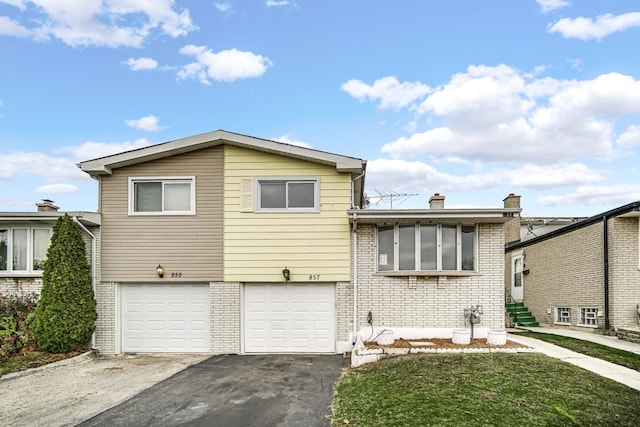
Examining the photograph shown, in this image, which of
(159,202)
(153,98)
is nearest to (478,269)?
(159,202)

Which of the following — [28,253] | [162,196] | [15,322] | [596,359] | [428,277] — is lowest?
[596,359]

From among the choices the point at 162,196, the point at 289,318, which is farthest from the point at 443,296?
the point at 162,196

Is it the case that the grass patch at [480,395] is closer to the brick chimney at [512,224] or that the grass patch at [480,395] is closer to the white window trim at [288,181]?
the white window trim at [288,181]

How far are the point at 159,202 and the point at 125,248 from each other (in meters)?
1.50

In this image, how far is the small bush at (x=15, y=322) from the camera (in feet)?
33.9

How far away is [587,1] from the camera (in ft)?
41.2

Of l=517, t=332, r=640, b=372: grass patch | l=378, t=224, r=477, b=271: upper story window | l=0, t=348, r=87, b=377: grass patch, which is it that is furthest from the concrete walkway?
l=0, t=348, r=87, b=377: grass patch

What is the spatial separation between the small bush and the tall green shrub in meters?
0.61

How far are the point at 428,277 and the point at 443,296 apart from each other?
0.61 meters

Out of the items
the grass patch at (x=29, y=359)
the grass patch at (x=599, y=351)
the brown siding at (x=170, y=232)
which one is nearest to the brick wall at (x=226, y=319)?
the brown siding at (x=170, y=232)

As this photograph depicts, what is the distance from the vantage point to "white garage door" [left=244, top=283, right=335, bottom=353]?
11.1 m

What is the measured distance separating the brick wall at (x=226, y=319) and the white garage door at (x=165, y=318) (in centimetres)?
28

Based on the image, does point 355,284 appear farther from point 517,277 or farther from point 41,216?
point 517,277

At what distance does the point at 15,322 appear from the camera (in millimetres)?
10852
